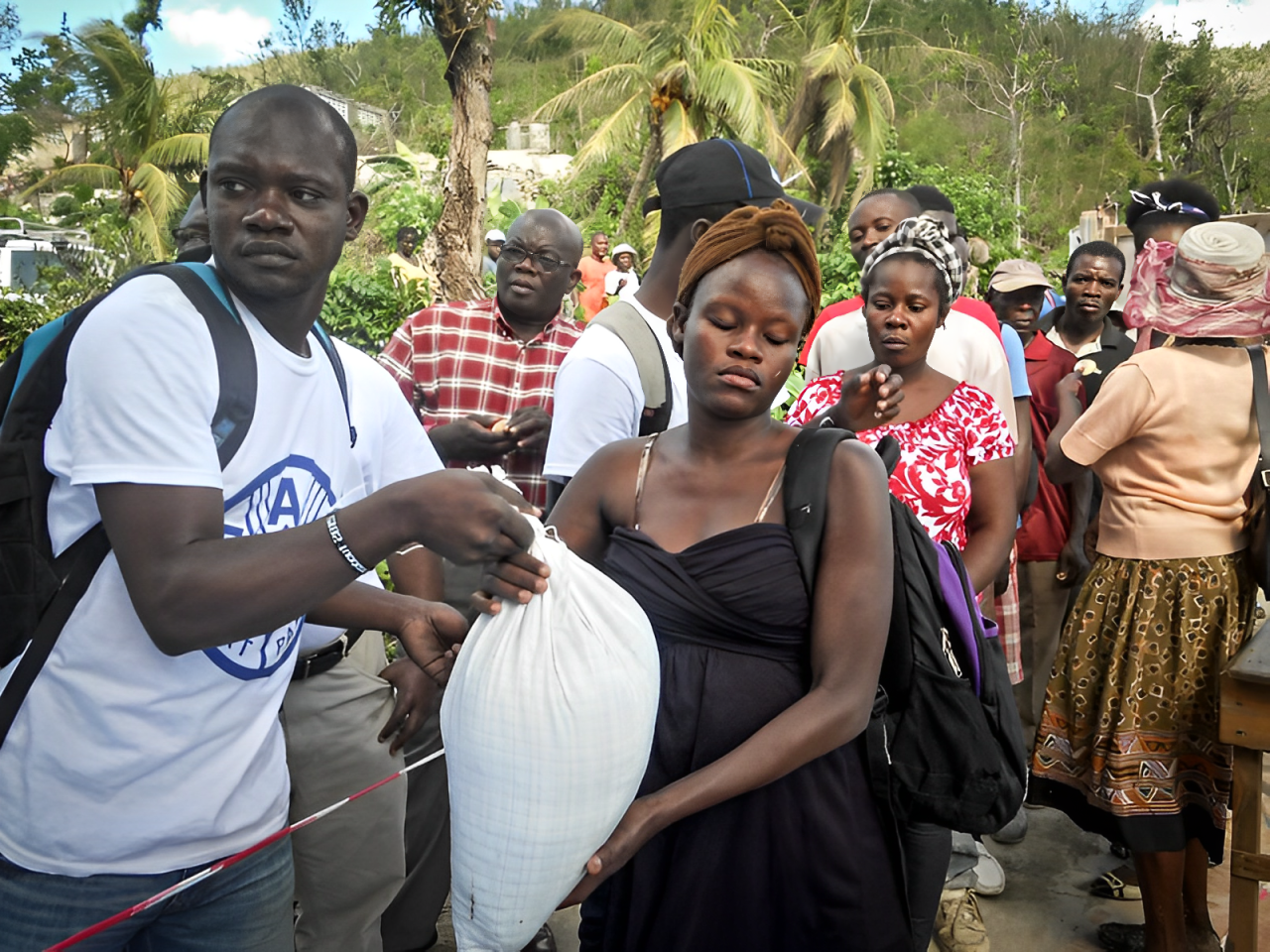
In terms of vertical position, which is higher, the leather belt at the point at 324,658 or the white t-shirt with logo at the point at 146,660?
the white t-shirt with logo at the point at 146,660

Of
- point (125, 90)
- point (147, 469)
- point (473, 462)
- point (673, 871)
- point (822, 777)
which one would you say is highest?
point (125, 90)

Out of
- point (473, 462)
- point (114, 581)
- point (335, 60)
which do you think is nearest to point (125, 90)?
point (473, 462)

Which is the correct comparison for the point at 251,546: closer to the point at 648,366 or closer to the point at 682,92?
the point at 648,366

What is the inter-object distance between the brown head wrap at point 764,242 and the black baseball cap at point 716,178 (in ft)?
2.34

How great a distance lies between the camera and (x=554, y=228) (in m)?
3.82

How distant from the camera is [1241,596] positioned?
128 inches

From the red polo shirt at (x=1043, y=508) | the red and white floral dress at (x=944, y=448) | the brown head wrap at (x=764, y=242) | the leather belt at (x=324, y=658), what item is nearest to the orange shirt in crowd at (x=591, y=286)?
the red polo shirt at (x=1043, y=508)

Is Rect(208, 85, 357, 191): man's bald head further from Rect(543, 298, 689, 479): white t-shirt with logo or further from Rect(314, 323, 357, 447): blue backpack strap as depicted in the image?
Rect(543, 298, 689, 479): white t-shirt with logo

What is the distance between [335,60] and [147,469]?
55435 millimetres

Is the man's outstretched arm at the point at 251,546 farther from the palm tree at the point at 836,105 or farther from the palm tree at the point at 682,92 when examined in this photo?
the palm tree at the point at 836,105

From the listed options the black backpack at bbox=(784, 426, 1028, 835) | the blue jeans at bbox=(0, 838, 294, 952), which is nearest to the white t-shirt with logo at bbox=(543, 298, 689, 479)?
the black backpack at bbox=(784, 426, 1028, 835)

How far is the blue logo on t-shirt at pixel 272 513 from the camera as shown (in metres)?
1.61

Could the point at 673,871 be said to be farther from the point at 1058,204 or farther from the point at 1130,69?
the point at 1130,69

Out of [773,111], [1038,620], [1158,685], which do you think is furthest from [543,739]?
[773,111]
